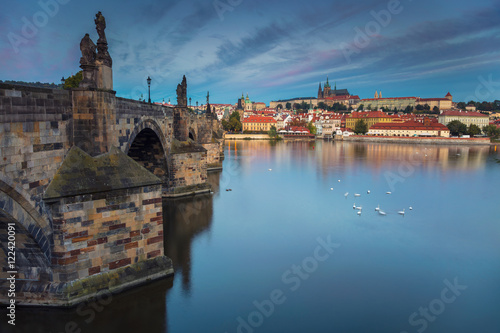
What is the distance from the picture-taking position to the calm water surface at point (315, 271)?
796 cm

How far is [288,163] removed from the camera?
3903cm

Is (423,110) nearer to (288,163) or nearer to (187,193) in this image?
(288,163)

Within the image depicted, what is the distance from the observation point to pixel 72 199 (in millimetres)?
7648

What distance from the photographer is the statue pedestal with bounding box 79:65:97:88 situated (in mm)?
8602

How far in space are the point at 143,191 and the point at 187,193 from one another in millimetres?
10512

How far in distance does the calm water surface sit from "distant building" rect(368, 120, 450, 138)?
70.5 metres

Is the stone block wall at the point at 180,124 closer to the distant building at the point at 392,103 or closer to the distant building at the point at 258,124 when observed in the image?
the distant building at the point at 258,124

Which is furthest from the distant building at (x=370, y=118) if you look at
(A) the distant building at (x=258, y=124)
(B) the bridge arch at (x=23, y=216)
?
(B) the bridge arch at (x=23, y=216)

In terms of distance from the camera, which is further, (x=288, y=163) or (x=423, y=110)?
(x=423, y=110)

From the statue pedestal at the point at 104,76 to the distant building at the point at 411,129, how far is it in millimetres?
88511

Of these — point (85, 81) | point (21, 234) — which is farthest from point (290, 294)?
point (85, 81)

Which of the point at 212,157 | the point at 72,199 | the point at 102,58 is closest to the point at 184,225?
the point at 72,199

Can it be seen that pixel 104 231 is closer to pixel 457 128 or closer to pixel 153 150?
pixel 153 150

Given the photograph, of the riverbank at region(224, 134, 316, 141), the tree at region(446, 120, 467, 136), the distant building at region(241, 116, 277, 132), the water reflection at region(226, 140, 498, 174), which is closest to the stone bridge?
the water reflection at region(226, 140, 498, 174)
